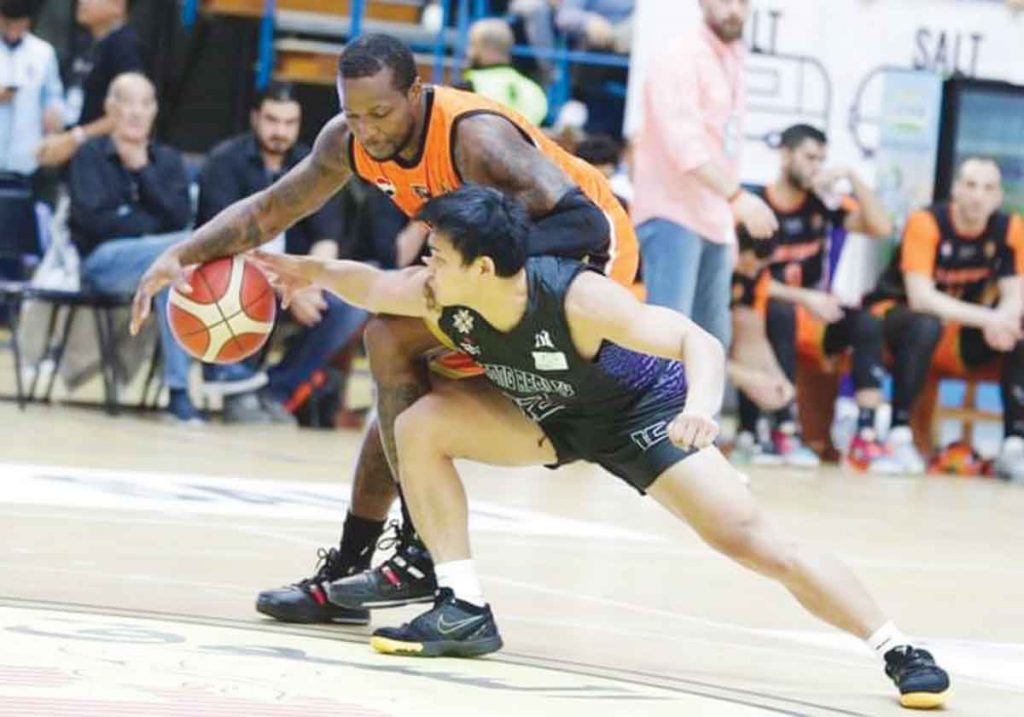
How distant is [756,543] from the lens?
211 inches

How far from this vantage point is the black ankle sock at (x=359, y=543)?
621cm

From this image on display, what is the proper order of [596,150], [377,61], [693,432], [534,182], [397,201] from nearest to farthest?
[693,432]
[377,61]
[534,182]
[397,201]
[596,150]

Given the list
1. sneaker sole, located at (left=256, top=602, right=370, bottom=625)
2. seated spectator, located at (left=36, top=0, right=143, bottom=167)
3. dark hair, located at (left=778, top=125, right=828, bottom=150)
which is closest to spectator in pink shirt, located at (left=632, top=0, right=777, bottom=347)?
dark hair, located at (left=778, top=125, right=828, bottom=150)

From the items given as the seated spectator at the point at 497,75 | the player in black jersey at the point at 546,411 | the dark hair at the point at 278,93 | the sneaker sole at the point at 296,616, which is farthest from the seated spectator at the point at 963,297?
the player in black jersey at the point at 546,411

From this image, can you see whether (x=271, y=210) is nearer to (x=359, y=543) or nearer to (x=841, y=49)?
(x=359, y=543)

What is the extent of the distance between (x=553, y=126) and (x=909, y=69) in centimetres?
331

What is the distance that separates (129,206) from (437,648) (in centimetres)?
727

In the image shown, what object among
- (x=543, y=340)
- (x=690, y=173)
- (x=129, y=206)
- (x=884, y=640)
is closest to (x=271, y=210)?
(x=543, y=340)

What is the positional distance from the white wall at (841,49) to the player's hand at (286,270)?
749cm

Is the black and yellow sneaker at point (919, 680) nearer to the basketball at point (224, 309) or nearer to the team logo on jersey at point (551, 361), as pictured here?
the team logo on jersey at point (551, 361)

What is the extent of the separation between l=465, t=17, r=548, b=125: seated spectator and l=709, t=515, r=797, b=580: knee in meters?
7.85

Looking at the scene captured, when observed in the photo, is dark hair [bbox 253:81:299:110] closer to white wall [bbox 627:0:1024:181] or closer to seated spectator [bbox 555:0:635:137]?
white wall [bbox 627:0:1024:181]

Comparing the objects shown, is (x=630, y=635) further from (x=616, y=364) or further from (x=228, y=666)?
(x=228, y=666)

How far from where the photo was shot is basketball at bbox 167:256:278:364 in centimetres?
616
